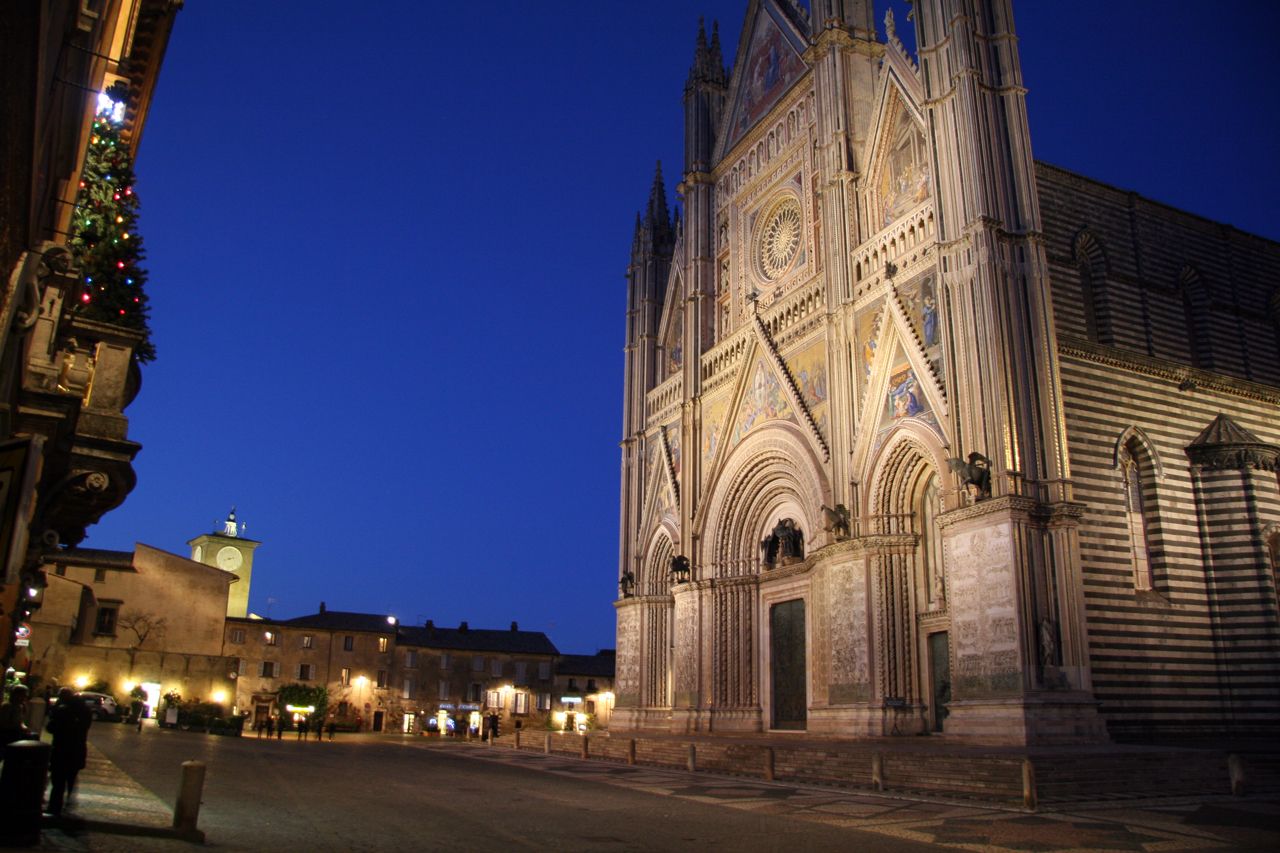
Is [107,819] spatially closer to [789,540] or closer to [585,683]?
[789,540]

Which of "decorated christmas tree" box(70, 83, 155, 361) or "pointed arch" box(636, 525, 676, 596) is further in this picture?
"pointed arch" box(636, 525, 676, 596)

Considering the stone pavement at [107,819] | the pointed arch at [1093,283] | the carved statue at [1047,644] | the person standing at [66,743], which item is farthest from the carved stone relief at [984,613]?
the person standing at [66,743]

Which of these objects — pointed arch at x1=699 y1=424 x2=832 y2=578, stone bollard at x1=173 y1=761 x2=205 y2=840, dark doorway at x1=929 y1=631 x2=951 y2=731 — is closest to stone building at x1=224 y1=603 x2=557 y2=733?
pointed arch at x1=699 y1=424 x2=832 y2=578

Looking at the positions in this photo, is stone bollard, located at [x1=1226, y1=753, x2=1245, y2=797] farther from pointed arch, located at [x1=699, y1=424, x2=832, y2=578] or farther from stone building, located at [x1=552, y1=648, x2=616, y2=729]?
stone building, located at [x1=552, y1=648, x2=616, y2=729]

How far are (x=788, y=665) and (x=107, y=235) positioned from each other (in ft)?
69.8

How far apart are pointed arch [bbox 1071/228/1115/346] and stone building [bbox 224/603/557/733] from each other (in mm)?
38813

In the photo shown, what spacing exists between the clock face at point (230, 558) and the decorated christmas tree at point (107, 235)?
199ft

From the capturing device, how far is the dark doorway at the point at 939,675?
21562mm

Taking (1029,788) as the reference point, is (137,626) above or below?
above

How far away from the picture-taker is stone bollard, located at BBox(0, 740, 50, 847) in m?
7.60

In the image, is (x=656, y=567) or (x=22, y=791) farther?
(x=656, y=567)

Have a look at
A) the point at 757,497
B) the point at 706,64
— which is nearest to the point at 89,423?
the point at 757,497

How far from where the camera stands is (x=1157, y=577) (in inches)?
851

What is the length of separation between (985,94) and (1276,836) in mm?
16544
